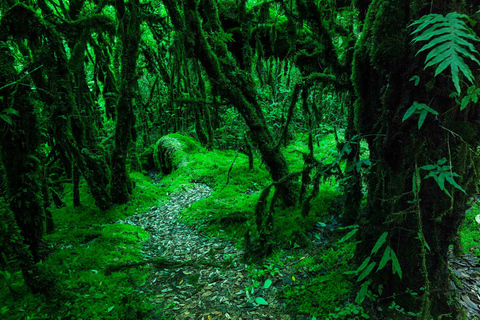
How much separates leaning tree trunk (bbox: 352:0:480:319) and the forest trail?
138 cm

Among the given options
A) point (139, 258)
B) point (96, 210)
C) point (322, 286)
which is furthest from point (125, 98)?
point (322, 286)

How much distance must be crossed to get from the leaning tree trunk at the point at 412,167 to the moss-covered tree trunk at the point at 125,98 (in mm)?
4373

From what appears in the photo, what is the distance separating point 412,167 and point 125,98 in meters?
5.42

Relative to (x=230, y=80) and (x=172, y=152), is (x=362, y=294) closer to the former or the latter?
(x=230, y=80)

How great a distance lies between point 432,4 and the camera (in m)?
1.83

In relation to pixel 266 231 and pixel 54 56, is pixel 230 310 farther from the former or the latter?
pixel 54 56

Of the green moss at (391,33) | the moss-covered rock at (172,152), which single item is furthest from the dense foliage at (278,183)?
the moss-covered rock at (172,152)

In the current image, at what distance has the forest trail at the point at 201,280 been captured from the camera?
305 centimetres

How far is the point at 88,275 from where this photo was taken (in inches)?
136

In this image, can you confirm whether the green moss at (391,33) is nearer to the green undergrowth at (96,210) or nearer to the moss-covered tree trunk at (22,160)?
the moss-covered tree trunk at (22,160)

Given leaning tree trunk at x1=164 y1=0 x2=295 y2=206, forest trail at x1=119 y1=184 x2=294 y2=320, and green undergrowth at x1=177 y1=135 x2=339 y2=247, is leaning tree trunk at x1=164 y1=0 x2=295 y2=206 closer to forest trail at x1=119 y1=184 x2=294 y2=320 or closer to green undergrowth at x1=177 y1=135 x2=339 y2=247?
green undergrowth at x1=177 y1=135 x2=339 y2=247

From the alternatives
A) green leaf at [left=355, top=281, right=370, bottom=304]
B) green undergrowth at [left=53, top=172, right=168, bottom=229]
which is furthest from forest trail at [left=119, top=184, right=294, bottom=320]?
green undergrowth at [left=53, top=172, right=168, bottom=229]

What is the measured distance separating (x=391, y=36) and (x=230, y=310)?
340cm

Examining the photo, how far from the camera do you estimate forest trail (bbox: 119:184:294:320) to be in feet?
10.00
